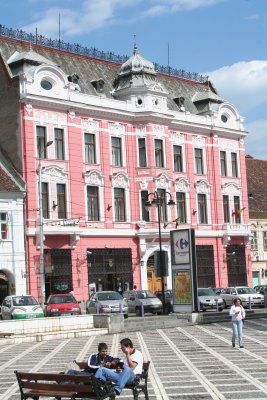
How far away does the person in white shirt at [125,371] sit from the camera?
516 inches

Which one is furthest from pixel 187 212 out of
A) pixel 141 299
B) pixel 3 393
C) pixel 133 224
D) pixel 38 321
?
pixel 3 393

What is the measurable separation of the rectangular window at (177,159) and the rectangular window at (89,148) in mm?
7180

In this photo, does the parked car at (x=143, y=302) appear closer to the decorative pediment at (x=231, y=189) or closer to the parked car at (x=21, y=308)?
the parked car at (x=21, y=308)

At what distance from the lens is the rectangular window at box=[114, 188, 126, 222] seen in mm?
50406

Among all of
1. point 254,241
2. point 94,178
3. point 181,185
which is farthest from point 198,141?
point 254,241

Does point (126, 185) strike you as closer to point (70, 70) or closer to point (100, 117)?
Result: point (100, 117)

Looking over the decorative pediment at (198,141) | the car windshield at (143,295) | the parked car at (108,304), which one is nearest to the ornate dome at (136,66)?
the decorative pediment at (198,141)

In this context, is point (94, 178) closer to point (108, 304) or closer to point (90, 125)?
point (90, 125)

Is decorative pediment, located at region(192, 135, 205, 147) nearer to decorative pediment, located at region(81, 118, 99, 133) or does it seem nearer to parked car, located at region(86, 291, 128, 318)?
decorative pediment, located at region(81, 118, 99, 133)

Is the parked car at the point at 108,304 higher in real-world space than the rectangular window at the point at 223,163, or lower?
lower

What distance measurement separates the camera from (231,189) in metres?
57.9

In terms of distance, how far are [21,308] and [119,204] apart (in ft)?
55.7

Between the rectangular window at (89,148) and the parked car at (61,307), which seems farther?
the rectangular window at (89,148)

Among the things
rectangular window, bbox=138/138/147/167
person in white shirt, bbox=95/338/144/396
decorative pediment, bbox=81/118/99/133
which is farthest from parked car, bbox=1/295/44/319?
person in white shirt, bbox=95/338/144/396
